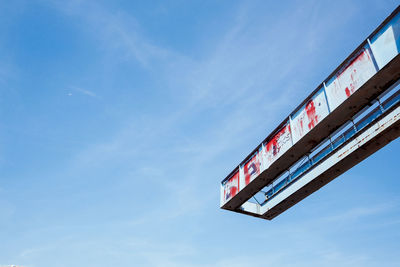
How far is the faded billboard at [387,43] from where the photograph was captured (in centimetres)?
655

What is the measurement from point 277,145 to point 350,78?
303cm

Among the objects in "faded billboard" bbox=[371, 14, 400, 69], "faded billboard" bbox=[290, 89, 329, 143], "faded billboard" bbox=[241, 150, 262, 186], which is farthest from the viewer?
"faded billboard" bbox=[241, 150, 262, 186]

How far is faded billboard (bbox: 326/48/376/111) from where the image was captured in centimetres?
708

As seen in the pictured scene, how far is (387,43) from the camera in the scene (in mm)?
6762

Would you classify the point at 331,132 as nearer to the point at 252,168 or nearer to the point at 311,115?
the point at 311,115

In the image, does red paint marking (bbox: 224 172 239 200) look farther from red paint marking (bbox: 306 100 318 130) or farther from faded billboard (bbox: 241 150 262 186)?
red paint marking (bbox: 306 100 318 130)

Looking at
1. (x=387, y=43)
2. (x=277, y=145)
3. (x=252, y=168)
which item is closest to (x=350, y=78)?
(x=387, y=43)

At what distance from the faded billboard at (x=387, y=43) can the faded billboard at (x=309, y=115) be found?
169 centimetres

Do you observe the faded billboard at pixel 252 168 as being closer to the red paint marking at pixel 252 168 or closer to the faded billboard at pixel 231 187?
the red paint marking at pixel 252 168

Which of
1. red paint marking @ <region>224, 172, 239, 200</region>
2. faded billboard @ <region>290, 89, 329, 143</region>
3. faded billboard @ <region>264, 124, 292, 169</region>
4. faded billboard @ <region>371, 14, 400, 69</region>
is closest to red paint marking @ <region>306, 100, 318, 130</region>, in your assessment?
faded billboard @ <region>290, 89, 329, 143</region>

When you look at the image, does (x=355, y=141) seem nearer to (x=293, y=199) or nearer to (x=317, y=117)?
(x=317, y=117)

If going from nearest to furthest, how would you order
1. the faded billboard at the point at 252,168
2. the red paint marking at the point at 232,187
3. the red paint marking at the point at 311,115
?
the red paint marking at the point at 311,115 < the faded billboard at the point at 252,168 < the red paint marking at the point at 232,187

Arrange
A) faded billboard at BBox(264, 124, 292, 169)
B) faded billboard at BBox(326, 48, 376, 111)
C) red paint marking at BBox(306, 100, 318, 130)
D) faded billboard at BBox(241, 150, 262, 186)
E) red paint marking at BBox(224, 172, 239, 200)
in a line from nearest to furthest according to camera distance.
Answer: faded billboard at BBox(326, 48, 376, 111)
red paint marking at BBox(306, 100, 318, 130)
faded billboard at BBox(264, 124, 292, 169)
faded billboard at BBox(241, 150, 262, 186)
red paint marking at BBox(224, 172, 239, 200)

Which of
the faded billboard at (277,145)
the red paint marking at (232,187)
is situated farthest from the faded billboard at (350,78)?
the red paint marking at (232,187)
